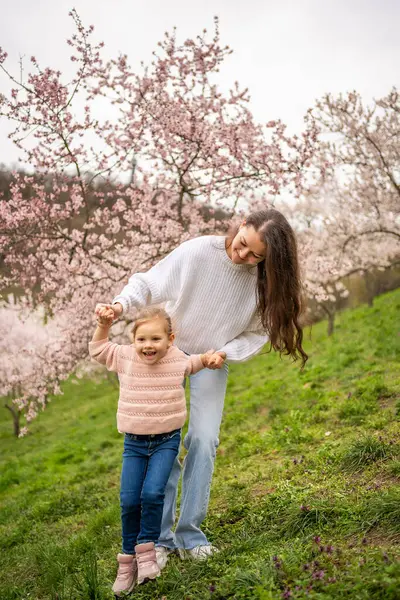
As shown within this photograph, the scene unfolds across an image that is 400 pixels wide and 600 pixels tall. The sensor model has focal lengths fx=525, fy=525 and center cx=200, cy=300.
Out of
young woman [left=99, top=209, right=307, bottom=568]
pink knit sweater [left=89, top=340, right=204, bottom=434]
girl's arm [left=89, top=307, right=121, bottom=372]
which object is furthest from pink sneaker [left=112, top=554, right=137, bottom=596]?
girl's arm [left=89, top=307, right=121, bottom=372]

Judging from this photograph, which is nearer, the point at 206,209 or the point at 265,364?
the point at 206,209

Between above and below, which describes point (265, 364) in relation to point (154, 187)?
below

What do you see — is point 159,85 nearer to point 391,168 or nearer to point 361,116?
point 361,116

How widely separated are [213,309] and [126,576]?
1630 millimetres

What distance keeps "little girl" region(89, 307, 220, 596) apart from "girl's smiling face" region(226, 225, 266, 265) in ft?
1.98

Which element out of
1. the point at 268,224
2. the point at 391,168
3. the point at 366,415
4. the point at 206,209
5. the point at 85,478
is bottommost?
the point at 85,478

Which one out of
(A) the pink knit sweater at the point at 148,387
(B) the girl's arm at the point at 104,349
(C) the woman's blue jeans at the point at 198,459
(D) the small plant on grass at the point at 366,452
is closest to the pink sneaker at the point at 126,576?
(C) the woman's blue jeans at the point at 198,459

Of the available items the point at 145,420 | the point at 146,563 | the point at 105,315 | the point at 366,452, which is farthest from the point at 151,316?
the point at 366,452

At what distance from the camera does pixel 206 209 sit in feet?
29.6

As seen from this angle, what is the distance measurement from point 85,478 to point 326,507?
523cm

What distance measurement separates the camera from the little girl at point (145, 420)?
292 cm

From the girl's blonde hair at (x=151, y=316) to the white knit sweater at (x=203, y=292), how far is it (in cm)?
17

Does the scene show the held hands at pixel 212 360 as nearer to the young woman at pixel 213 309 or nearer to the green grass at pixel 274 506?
the young woman at pixel 213 309

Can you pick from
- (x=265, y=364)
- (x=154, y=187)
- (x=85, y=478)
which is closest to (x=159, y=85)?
(x=154, y=187)
